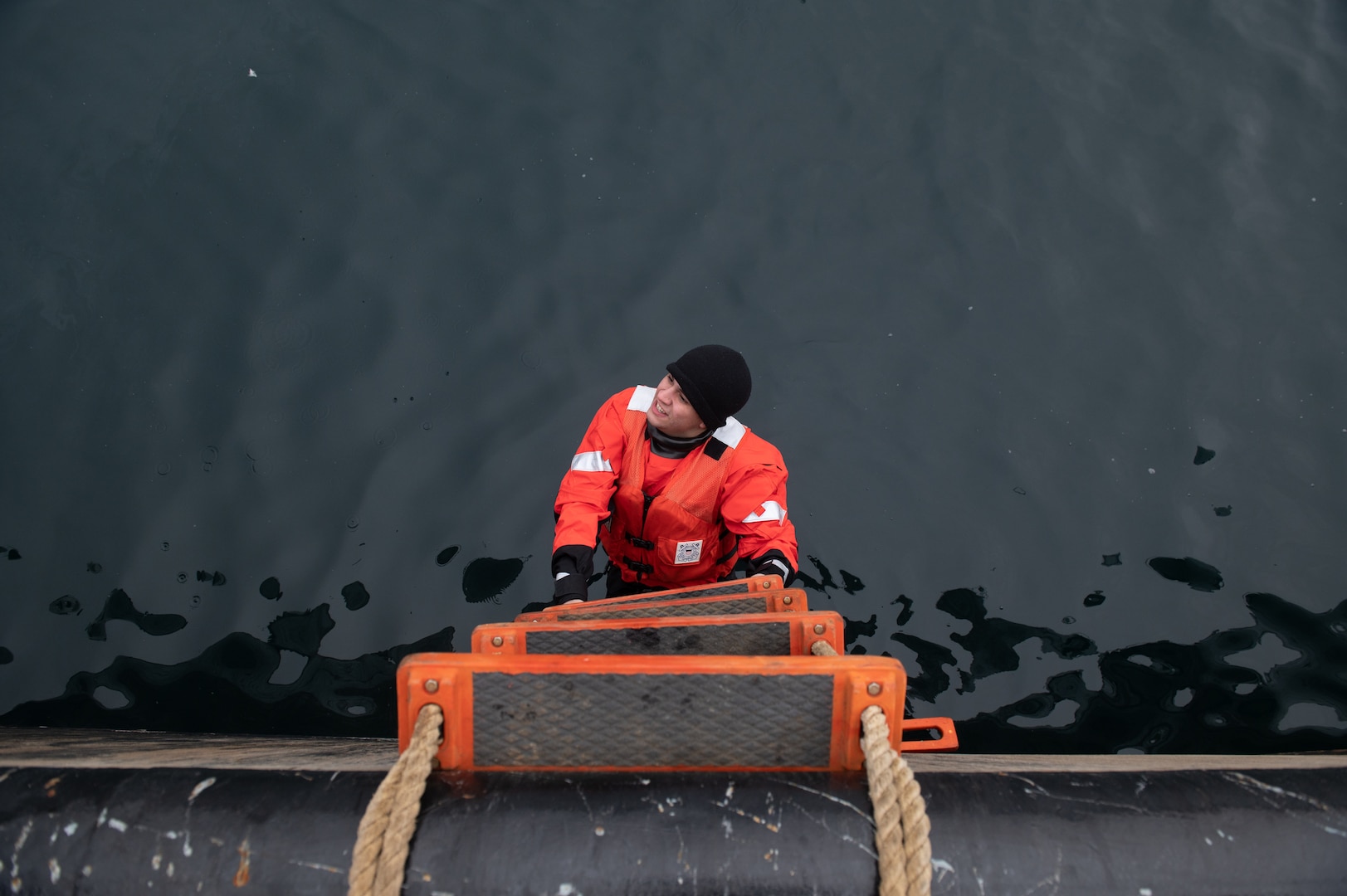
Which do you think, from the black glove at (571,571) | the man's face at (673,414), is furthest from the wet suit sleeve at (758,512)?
the black glove at (571,571)

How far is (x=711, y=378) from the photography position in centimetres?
314

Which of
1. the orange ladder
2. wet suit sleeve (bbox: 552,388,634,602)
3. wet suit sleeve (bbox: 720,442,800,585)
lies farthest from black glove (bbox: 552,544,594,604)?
the orange ladder

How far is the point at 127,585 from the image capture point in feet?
12.5

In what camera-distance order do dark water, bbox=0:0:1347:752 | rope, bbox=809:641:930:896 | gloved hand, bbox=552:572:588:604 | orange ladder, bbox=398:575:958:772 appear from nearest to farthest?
rope, bbox=809:641:930:896 → orange ladder, bbox=398:575:958:772 → gloved hand, bbox=552:572:588:604 → dark water, bbox=0:0:1347:752

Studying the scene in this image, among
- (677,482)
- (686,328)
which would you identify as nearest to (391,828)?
(677,482)

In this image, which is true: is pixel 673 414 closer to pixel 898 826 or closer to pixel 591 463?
pixel 591 463

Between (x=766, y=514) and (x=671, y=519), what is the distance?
0.37 m

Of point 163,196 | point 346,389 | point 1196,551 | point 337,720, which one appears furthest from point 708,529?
point 163,196

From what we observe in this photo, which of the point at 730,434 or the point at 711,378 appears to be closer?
the point at 711,378

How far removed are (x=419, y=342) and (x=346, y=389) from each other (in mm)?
428

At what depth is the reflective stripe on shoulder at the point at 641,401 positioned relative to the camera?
3.49 meters

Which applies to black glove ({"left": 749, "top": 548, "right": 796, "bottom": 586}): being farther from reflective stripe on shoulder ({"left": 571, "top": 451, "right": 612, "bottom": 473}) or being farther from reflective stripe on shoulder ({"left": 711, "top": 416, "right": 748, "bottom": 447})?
reflective stripe on shoulder ({"left": 571, "top": 451, "right": 612, "bottom": 473})

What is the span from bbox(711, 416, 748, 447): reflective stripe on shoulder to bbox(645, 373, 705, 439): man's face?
0.33ft

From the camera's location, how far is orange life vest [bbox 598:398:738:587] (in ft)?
11.3
